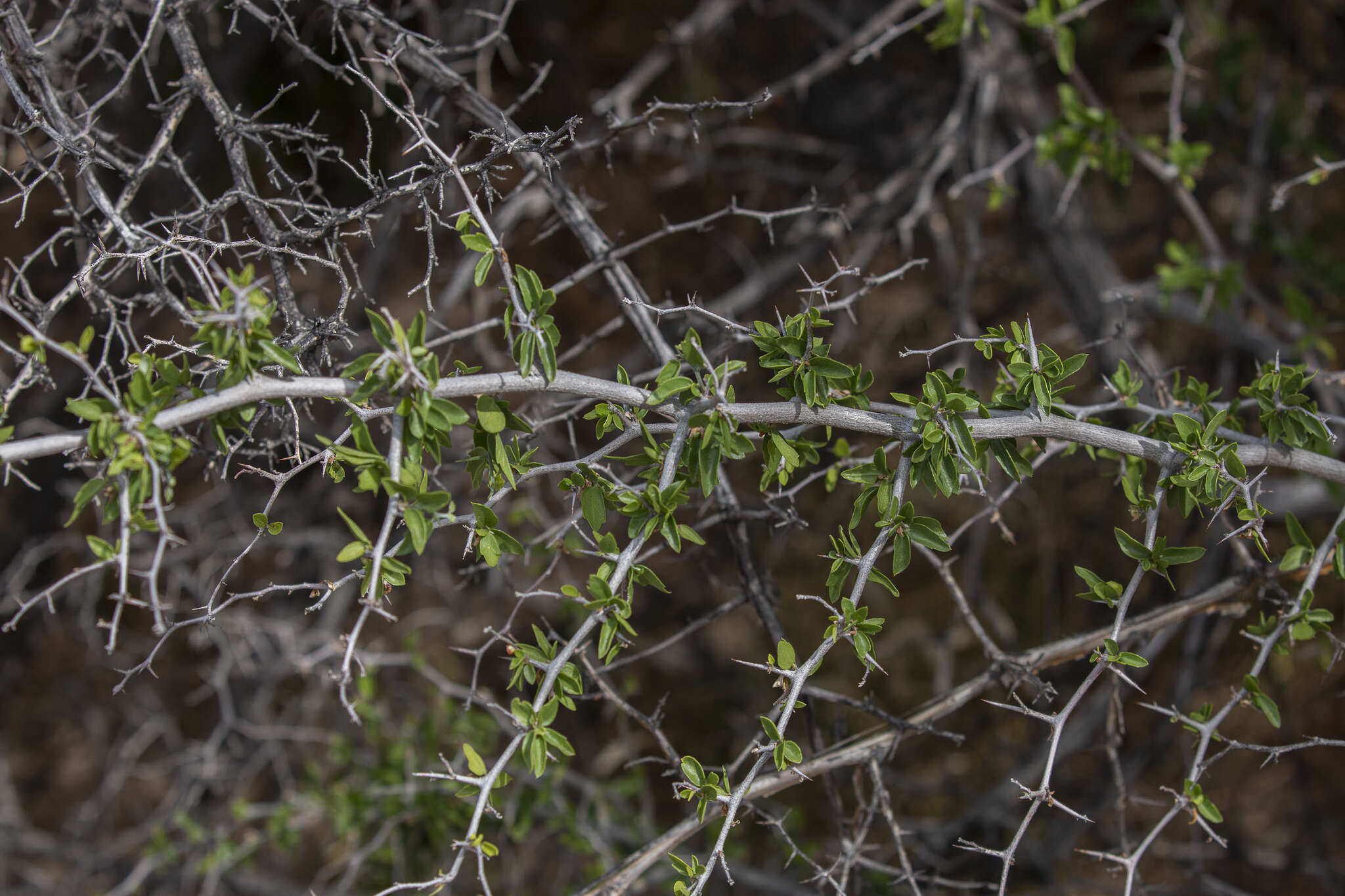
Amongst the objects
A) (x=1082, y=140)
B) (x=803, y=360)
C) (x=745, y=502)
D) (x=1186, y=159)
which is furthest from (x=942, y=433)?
(x=745, y=502)

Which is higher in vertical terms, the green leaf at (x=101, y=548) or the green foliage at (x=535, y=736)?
the green leaf at (x=101, y=548)

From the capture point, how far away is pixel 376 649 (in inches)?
121

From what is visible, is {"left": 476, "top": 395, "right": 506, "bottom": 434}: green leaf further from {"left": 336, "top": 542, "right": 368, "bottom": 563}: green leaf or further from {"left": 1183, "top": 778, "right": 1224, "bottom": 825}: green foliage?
{"left": 1183, "top": 778, "right": 1224, "bottom": 825}: green foliage

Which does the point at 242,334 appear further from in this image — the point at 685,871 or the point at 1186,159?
the point at 1186,159

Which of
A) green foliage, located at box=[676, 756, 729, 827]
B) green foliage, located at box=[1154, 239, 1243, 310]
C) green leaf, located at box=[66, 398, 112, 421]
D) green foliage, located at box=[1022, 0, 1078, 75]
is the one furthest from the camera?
green foliage, located at box=[1154, 239, 1243, 310]

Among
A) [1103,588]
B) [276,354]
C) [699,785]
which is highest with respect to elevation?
[276,354]

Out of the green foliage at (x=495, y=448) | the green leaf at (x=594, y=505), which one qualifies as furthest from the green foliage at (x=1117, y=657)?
the green foliage at (x=495, y=448)

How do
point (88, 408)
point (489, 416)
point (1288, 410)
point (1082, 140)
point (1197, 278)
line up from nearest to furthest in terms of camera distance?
point (88, 408) → point (489, 416) → point (1288, 410) → point (1082, 140) → point (1197, 278)

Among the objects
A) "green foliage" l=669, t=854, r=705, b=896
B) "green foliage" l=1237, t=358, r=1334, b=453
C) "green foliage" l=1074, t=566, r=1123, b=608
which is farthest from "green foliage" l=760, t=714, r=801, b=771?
"green foliage" l=1237, t=358, r=1334, b=453

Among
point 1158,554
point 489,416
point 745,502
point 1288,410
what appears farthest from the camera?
point 745,502

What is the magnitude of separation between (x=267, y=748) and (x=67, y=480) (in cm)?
131

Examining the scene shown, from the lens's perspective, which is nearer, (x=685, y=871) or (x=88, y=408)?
(x=88, y=408)

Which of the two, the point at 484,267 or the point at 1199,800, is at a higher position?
the point at 484,267

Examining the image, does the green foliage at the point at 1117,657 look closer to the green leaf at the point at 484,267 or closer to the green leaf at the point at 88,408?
the green leaf at the point at 484,267
